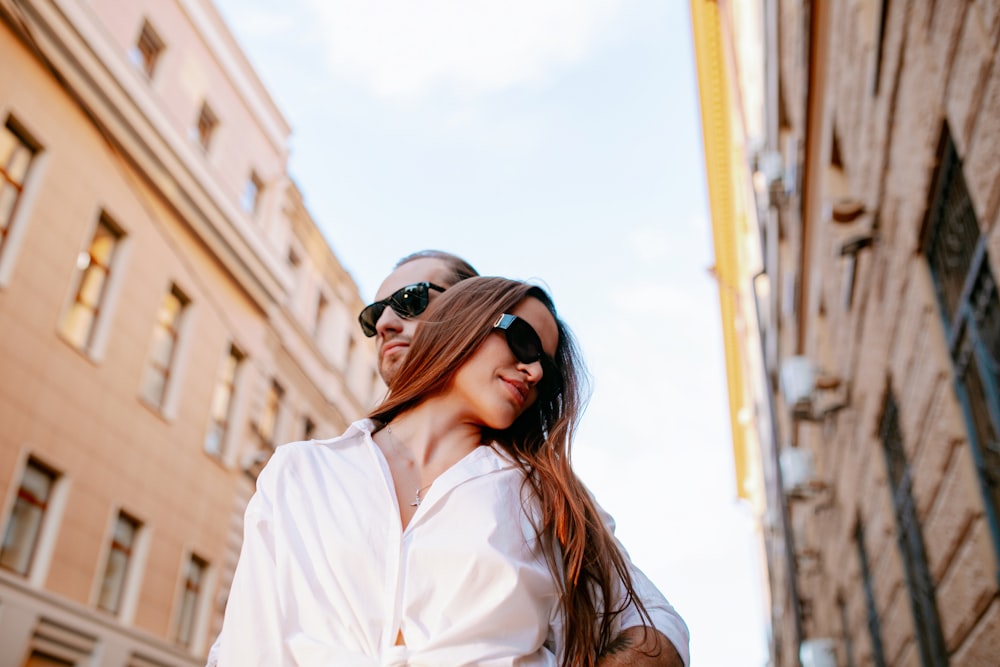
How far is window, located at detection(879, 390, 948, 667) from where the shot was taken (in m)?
5.58

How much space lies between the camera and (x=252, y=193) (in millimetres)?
20594

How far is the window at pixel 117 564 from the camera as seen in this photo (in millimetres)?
13703

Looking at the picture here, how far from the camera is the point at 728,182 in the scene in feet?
78.1

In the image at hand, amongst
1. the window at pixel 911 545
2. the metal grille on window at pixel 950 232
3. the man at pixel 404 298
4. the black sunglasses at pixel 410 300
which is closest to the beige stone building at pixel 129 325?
the man at pixel 404 298

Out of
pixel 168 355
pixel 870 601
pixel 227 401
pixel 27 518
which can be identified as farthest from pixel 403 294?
Answer: pixel 227 401

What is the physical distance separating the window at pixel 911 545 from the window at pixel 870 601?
1.77 m

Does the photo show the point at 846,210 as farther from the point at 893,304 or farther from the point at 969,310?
the point at 969,310

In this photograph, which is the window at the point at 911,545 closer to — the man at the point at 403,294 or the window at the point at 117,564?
the man at the point at 403,294

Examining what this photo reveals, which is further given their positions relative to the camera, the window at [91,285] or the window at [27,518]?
the window at [91,285]

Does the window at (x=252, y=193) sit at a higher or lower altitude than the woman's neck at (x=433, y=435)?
higher

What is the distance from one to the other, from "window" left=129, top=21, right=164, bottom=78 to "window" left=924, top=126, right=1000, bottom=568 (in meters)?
14.7

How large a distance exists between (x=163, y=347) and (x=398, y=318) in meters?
13.7

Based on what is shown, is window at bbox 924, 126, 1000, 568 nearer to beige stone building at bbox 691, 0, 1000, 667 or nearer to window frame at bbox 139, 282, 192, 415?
beige stone building at bbox 691, 0, 1000, 667

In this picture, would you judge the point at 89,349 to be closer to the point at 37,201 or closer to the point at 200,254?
the point at 37,201
